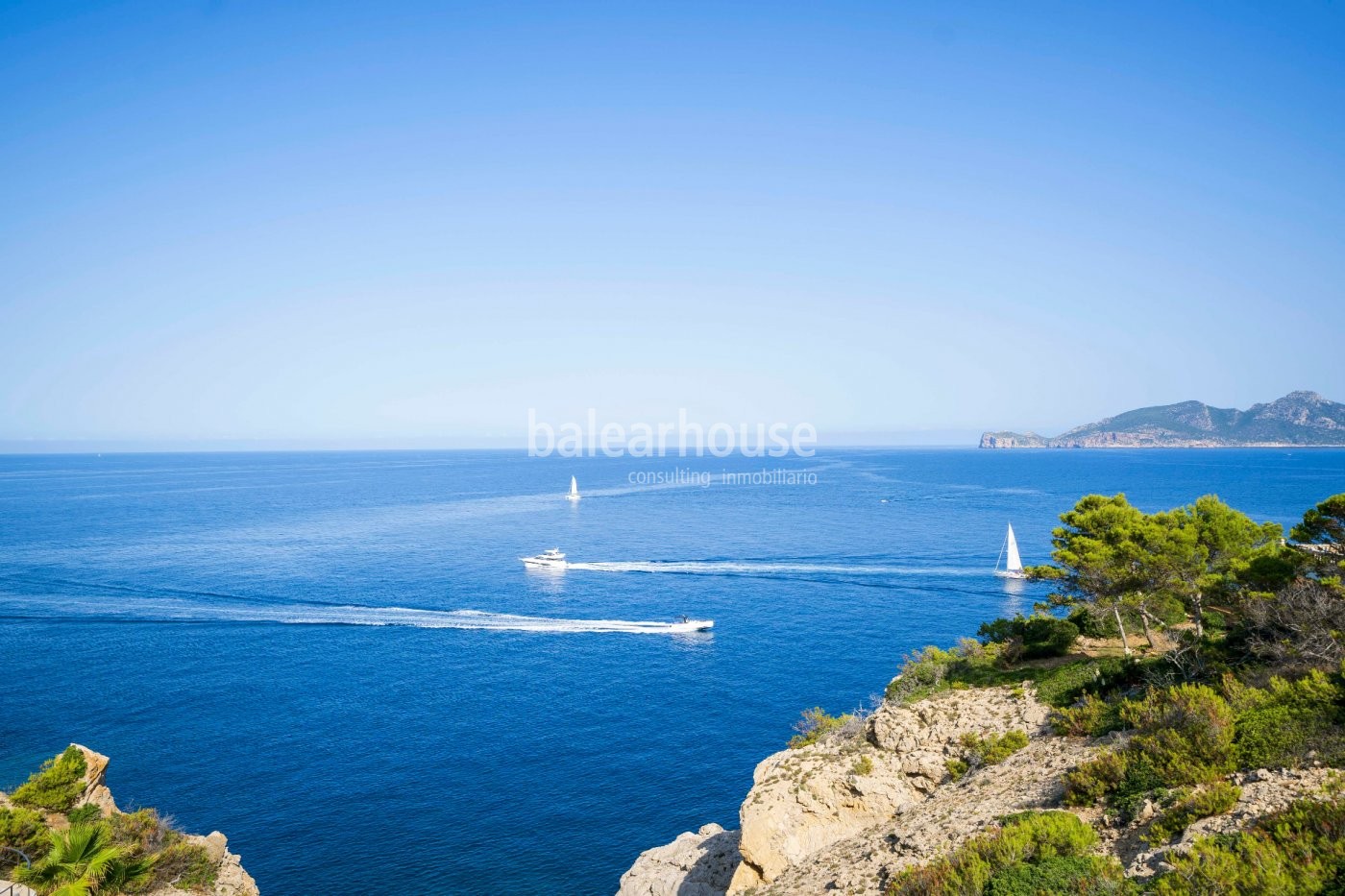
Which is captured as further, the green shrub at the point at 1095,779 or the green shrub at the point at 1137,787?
the green shrub at the point at 1095,779

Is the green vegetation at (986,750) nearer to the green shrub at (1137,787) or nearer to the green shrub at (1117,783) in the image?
the green shrub at (1117,783)

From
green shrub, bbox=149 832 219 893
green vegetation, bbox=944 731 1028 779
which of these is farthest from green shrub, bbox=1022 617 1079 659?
green shrub, bbox=149 832 219 893

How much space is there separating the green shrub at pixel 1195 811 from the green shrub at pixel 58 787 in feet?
116

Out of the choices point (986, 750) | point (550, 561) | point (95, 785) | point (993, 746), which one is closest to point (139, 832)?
point (95, 785)

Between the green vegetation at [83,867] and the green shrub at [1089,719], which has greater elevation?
the green shrub at [1089,719]

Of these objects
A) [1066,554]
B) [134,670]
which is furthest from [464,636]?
[1066,554]

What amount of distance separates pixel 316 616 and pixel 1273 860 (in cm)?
7577

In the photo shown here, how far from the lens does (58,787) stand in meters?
27.8

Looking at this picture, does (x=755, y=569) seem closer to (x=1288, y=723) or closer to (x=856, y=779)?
(x=856, y=779)

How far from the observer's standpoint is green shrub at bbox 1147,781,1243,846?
555 inches

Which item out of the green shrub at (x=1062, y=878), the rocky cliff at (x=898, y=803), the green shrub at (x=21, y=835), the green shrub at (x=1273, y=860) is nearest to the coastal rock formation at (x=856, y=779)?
the rocky cliff at (x=898, y=803)

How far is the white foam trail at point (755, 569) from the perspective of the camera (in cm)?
8838

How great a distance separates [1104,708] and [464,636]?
55.8 metres

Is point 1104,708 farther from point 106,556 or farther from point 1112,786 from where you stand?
point 106,556
